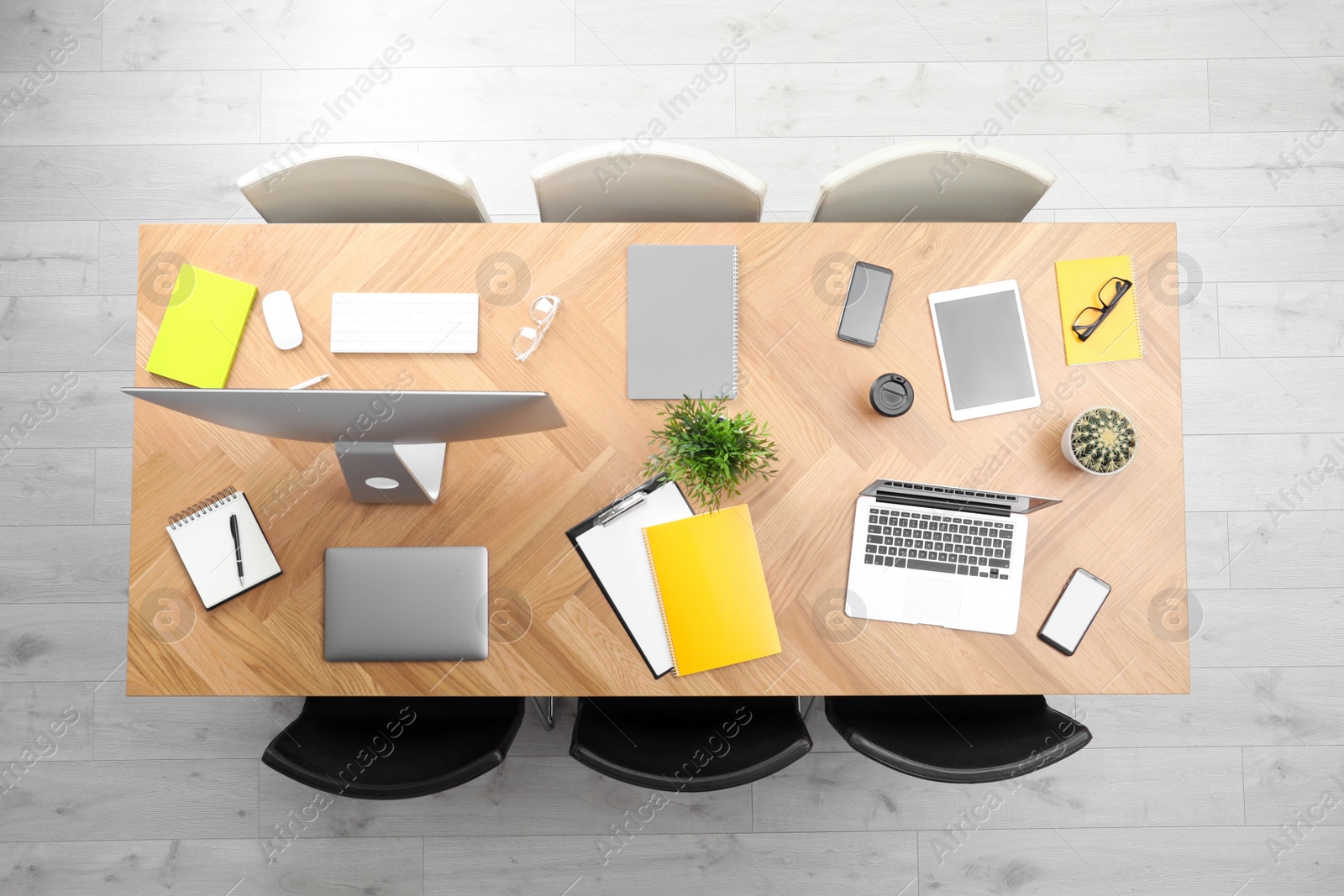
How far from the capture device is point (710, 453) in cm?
133

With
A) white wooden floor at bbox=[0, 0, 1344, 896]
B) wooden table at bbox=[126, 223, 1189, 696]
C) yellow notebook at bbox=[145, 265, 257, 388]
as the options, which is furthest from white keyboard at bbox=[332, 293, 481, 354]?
white wooden floor at bbox=[0, 0, 1344, 896]

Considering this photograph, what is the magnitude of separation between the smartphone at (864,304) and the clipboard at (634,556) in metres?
0.48

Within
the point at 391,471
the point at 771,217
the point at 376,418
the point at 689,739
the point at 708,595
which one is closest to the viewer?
the point at 376,418

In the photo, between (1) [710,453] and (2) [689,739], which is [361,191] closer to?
(1) [710,453]

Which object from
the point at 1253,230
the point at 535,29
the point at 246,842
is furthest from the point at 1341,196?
the point at 246,842

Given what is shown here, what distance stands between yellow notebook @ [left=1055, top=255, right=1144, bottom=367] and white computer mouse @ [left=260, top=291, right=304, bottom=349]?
1545 mm

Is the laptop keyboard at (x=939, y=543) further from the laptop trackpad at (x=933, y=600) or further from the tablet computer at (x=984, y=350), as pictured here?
the tablet computer at (x=984, y=350)

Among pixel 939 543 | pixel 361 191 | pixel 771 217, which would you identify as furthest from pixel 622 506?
pixel 771 217

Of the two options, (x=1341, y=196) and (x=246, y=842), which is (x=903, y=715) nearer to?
(x=246, y=842)

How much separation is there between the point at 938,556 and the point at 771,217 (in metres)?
1.24

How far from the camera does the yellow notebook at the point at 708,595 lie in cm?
141

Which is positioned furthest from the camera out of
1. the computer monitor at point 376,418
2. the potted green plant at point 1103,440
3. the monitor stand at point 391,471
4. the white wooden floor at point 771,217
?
the white wooden floor at point 771,217

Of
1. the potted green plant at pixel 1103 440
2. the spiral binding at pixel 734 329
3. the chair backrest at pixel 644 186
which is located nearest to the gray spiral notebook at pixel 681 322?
the spiral binding at pixel 734 329

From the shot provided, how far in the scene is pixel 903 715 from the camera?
1.57m
